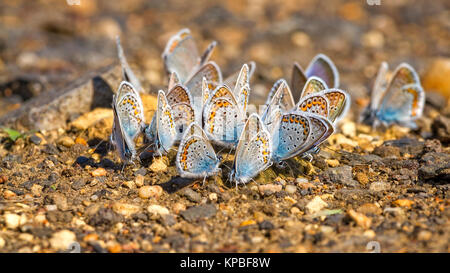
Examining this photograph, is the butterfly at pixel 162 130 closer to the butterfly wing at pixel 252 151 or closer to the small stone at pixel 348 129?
the butterfly wing at pixel 252 151

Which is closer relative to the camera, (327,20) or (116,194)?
(116,194)

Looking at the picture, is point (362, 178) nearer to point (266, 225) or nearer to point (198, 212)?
point (266, 225)

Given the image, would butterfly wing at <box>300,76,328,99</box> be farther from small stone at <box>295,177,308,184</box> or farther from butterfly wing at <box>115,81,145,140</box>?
butterfly wing at <box>115,81,145,140</box>

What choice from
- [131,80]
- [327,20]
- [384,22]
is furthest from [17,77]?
[384,22]

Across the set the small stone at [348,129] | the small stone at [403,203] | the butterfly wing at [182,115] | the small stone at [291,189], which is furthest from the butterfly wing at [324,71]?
the small stone at [403,203]
